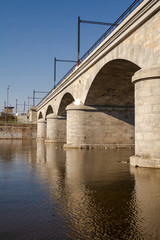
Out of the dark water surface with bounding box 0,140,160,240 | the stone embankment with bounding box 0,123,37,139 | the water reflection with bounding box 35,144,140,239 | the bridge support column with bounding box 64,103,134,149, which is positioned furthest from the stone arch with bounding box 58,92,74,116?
the dark water surface with bounding box 0,140,160,240

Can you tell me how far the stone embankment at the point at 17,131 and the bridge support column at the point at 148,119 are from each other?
45.0 m

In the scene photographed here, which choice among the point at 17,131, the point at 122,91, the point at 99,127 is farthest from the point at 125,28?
the point at 17,131

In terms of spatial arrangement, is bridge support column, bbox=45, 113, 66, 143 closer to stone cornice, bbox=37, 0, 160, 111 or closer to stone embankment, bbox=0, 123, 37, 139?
stone cornice, bbox=37, 0, 160, 111

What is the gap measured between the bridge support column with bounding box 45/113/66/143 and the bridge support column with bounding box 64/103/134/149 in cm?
1325

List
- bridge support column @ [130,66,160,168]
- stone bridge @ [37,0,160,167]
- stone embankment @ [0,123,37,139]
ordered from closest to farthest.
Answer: bridge support column @ [130,66,160,168]
stone bridge @ [37,0,160,167]
stone embankment @ [0,123,37,139]

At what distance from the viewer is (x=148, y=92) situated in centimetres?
1098

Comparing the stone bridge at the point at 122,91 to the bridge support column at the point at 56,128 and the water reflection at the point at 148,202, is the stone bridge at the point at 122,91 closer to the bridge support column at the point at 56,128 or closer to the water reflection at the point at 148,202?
the water reflection at the point at 148,202

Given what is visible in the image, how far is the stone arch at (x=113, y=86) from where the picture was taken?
1755 cm

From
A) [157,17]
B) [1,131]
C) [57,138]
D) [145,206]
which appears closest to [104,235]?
[145,206]

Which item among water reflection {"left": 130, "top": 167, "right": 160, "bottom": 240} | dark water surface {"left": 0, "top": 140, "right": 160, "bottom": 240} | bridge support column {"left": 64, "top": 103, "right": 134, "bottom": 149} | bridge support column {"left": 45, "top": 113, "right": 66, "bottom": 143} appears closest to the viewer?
dark water surface {"left": 0, "top": 140, "right": 160, "bottom": 240}

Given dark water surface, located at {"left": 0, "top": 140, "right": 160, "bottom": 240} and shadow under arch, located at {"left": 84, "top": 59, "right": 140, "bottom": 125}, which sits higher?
→ shadow under arch, located at {"left": 84, "top": 59, "right": 140, "bottom": 125}

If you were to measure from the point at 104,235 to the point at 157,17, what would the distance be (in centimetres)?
1021

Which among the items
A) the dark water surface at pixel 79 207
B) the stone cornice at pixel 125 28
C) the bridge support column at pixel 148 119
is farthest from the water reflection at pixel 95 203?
the stone cornice at pixel 125 28

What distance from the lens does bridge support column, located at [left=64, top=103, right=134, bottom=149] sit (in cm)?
2305
